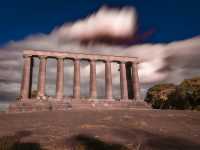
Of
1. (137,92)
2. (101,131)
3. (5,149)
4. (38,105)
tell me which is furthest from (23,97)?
(5,149)

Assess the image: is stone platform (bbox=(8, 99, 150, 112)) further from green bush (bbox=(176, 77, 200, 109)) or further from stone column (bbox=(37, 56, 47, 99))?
green bush (bbox=(176, 77, 200, 109))

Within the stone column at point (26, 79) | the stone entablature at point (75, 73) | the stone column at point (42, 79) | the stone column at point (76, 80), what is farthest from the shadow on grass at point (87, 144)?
the stone column at point (26, 79)

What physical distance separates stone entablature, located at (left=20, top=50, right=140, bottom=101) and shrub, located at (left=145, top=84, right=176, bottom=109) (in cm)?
1844

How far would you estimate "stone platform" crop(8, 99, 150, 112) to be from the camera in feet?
147

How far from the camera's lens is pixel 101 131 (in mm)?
22188

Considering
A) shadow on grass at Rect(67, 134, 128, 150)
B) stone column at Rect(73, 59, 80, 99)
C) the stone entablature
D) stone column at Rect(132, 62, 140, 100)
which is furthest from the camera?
stone column at Rect(132, 62, 140, 100)

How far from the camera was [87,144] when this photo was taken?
16.2m

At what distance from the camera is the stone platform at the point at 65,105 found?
1763 inches

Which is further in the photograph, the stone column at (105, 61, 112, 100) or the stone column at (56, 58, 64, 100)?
the stone column at (105, 61, 112, 100)

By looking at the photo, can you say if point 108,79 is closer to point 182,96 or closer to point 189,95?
point 182,96

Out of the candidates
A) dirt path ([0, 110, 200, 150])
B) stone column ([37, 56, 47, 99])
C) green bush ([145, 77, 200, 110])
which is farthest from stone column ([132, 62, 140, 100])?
dirt path ([0, 110, 200, 150])

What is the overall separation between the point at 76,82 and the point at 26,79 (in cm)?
1095

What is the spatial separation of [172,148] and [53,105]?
3215 cm

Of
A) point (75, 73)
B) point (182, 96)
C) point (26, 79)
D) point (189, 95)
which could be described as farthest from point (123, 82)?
point (26, 79)
